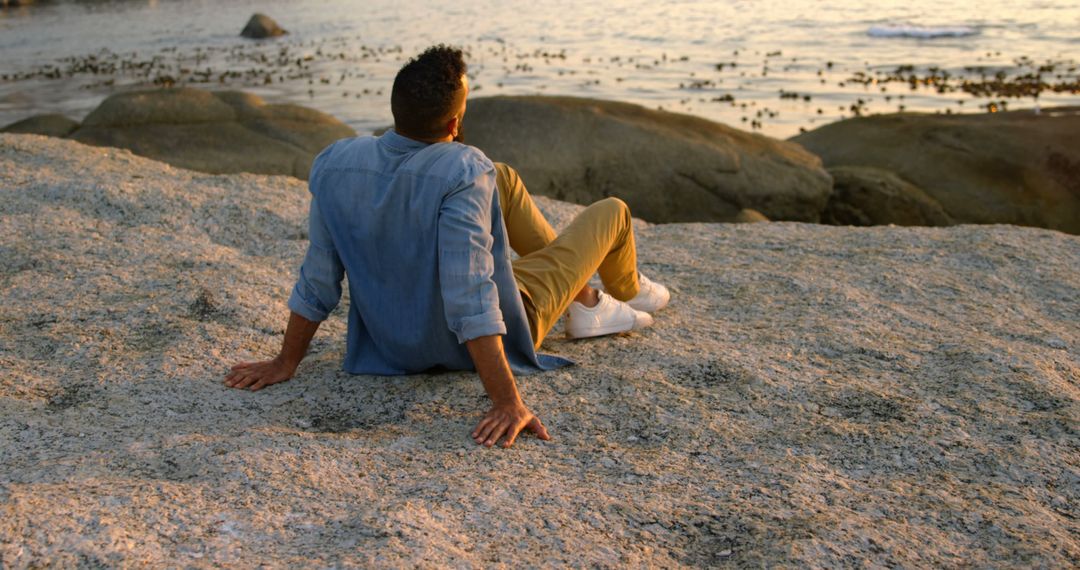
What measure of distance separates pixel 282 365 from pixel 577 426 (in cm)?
112

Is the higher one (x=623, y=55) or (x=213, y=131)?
(x=623, y=55)

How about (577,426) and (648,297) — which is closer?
(577,426)

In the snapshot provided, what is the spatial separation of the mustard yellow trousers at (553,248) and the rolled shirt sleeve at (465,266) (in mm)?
510

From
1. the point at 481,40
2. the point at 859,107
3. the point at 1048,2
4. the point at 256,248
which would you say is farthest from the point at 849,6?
the point at 256,248

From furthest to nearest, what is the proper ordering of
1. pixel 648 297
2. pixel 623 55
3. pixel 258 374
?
pixel 623 55 < pixel 648 297 < pixel 258 374

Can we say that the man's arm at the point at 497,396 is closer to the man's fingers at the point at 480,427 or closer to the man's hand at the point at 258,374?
the man's fingers at the point at 480,427

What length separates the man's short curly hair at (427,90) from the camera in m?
2.91

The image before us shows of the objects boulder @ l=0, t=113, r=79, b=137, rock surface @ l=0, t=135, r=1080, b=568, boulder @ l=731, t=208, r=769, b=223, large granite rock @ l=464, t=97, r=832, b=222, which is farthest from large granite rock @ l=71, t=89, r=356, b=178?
boulder @ l=731, t=208, r=769, b=223

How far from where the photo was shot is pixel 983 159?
29.1ft

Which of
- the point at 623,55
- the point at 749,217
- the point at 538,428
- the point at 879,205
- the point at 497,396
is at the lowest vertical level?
the point at 879,205

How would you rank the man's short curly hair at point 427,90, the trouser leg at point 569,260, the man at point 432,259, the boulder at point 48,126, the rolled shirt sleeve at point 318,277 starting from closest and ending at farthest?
the man's short curly hair at point 427,90
the man at point 432,259
the rolled shirt sleeve at point 318,277
the trouser leg at point 569,260
the boulder at point 48,126

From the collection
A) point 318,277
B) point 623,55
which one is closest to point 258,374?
point 318,277

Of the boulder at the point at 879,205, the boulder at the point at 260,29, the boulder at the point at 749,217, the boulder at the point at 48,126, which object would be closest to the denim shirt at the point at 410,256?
the boulder at the point at 749,217

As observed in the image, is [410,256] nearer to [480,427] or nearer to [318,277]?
[318,277]
